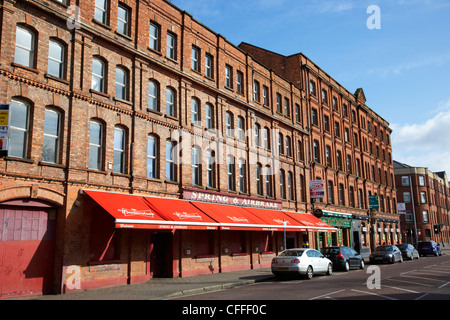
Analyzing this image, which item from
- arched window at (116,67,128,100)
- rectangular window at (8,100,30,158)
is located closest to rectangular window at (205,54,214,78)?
arched window at (116,67,128,100)

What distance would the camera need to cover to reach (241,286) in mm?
17422

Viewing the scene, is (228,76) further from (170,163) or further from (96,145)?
(96,145)

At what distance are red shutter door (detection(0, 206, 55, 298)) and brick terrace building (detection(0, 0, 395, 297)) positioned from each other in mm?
39

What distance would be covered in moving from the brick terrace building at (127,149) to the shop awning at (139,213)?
0.07 meters

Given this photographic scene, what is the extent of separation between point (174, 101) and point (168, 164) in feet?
11.9

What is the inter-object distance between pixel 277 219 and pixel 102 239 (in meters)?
13.2

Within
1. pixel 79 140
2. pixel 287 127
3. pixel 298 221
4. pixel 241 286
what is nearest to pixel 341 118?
pixel 287 127

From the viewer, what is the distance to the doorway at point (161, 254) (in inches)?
773

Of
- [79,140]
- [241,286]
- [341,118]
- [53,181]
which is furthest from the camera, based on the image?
[341,118]

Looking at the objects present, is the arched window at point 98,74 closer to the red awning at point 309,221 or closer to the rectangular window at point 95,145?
the rectangular window at point 95,145

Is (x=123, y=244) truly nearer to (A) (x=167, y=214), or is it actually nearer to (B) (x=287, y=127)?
(A) (x=167, y=214)

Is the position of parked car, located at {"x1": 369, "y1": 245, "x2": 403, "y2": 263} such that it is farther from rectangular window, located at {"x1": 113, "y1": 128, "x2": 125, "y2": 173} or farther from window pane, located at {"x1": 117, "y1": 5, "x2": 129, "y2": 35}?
window pane, located at {"x1": 117, "y1": 5, "x2": 129, "y2": 35}

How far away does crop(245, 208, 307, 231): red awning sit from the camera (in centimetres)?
2531

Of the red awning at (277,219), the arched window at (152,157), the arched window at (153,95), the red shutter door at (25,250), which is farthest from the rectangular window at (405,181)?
the red shutter door at (25,250)
